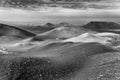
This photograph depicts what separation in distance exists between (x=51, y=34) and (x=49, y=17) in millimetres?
10129

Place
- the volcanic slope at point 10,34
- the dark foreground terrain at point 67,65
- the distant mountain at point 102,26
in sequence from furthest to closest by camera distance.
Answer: the distant mountain at point 102,26 → the volcanic slope at point 10,34 → the dark foreground terrain at point 67,65

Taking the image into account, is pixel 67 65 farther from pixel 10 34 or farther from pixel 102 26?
pixel 102 26

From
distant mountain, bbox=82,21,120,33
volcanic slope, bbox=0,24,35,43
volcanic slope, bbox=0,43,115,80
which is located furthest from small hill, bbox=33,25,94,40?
volcanic slope, bbox=0,43,115,80

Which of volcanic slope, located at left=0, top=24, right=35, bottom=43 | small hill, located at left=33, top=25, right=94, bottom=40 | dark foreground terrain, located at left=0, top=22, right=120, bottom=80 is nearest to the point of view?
dark foreground terrain, located at left=0, top=22, right=120, bottom=80

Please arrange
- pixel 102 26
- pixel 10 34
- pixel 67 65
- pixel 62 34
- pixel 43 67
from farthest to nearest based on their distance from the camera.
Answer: pixel 102 26, pixel 10 34, pixel 62 34, pixel 67 65, pixel 43 67

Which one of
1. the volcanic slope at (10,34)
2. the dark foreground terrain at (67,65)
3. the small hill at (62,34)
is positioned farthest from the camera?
the small hill at (62,34)

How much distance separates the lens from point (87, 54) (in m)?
7.55

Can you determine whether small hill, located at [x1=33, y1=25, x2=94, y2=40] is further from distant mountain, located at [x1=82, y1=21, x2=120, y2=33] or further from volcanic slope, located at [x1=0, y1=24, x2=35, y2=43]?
distant mountain, located at [x1=82, y1=21, x2=120, y2=33]

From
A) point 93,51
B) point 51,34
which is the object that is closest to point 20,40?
point 51,34

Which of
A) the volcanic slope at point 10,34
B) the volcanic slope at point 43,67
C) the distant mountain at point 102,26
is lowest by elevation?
the distant mountain at point 102,26

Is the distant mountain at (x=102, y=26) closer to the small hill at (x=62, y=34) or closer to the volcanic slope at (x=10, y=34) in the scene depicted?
the small hill at (x=62, y=34)

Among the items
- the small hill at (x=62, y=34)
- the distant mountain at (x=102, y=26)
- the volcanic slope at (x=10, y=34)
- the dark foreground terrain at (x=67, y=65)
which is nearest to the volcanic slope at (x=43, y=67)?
the dark foreground terrain at (x=67, y=65)

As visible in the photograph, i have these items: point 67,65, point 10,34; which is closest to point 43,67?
point 67,65

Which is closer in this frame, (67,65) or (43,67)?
(43,67)
